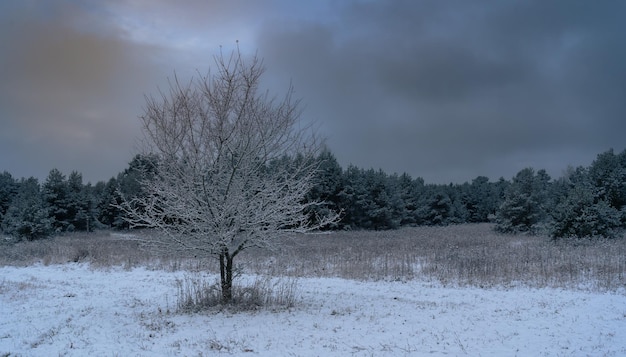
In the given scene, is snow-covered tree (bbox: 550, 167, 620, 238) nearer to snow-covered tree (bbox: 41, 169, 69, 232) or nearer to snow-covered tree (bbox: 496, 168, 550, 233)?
snow-covered tree (bbox: 496, 168, 550, 233)

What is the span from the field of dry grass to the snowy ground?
58.7 inches

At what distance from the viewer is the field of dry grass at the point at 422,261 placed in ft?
46.6

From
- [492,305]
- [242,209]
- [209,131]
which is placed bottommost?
[492,305]

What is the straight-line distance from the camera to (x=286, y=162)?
36.9 ft

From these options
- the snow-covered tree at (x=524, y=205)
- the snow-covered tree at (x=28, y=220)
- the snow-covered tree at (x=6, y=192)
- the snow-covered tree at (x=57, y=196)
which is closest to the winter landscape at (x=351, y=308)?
the snow-covered tree at (x=524, y=205)

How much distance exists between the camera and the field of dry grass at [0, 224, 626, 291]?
14.2 meters

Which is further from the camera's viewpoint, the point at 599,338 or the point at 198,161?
the point at 198,161

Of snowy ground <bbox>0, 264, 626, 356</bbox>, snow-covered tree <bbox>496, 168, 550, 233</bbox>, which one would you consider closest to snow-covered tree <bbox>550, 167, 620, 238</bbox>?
snow-covered tree <bbox>496, 168, 550, 233</bbox>

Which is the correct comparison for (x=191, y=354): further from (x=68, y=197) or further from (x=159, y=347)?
(x=68, y=197)

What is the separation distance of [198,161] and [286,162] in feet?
7.07

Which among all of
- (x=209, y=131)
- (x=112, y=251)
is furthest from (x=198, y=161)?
(x=112, y=251)

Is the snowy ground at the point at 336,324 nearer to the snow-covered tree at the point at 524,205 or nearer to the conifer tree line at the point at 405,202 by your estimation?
the conifer tree line at the point at 405,202

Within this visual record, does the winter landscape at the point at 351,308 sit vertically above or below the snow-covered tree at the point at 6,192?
below

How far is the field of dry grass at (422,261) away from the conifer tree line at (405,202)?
2.69 meters
